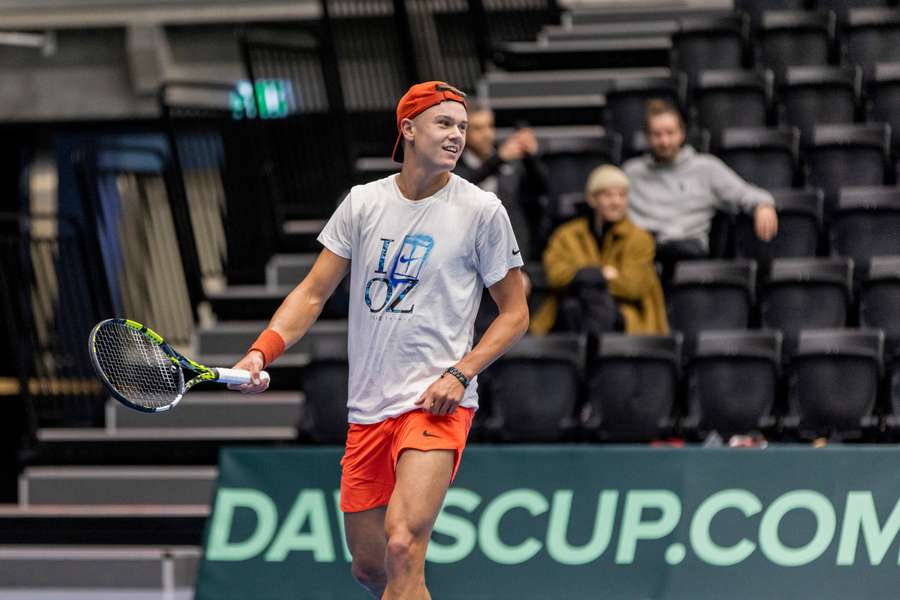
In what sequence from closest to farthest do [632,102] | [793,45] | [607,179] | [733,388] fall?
[733,388] → [607,179] → [632,102] → [793,45]

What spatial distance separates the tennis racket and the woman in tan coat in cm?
425

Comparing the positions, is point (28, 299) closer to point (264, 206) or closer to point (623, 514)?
point (264, 206)

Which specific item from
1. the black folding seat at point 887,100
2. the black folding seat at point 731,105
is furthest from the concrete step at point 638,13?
the black folding seat at point 887,100

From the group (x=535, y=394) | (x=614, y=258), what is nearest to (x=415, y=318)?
(x=535, y=394)

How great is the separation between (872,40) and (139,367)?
307 inches

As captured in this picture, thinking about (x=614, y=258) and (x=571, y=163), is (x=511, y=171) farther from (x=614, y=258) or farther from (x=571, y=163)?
(x=614, y=258)

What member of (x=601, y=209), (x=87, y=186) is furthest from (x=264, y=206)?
(x=601, y=209)

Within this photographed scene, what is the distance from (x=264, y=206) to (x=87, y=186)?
4.64 feet

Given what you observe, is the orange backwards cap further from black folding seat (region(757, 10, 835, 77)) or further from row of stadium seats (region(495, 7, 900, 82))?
black folding seat (region(757, 10, 835, 77))

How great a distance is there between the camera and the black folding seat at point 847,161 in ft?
32.5

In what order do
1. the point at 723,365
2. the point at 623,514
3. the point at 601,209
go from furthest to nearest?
1. the point at 601,209
2. the point at 723,365
3. the point at 623,514

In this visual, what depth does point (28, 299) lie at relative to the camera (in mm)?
9938

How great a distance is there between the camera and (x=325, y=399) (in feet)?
28.2

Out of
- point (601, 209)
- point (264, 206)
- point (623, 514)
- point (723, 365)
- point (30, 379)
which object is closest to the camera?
point (623, 514)
